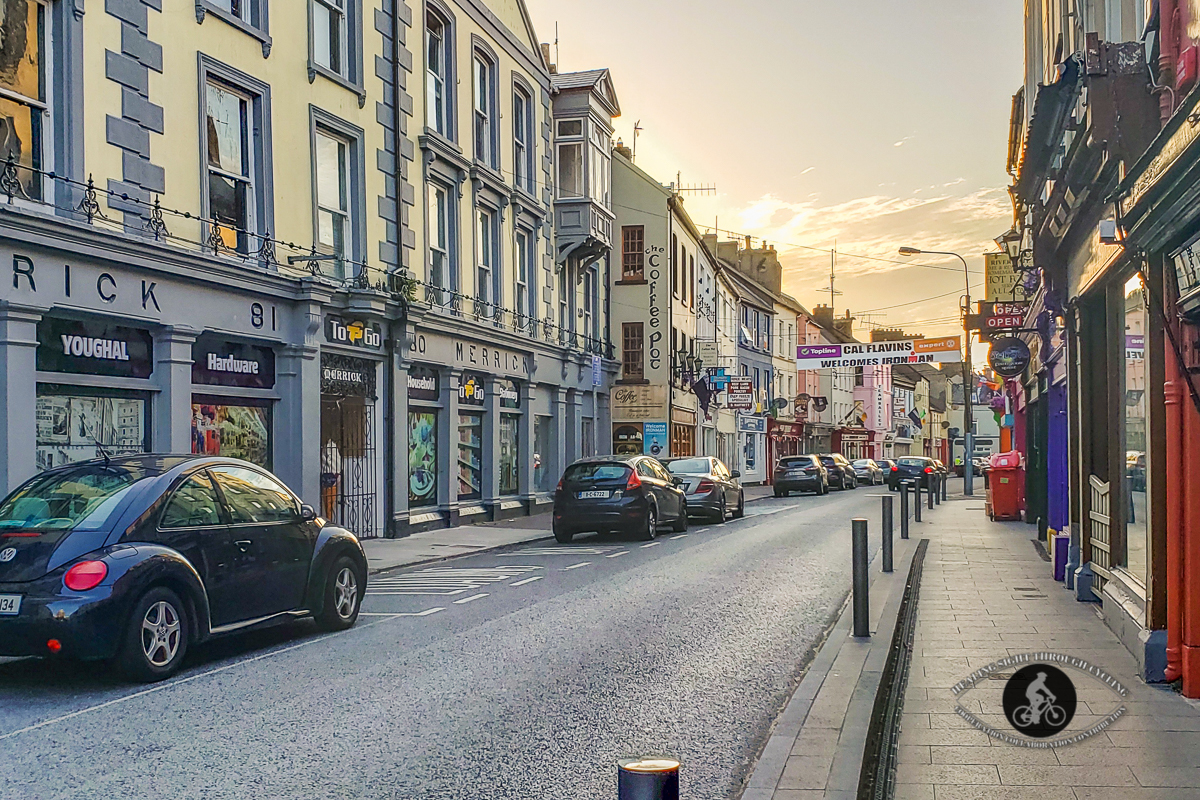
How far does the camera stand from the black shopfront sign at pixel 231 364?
50.9 feet

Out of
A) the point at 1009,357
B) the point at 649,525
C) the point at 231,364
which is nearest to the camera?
the point at 231,364

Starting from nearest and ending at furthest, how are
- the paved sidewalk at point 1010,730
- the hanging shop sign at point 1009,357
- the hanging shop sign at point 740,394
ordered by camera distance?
1. the paved sidewalk at point 1010,730
2. the hanging shop sign at point 1009,357
3. the hanging shop sign at point 740,394

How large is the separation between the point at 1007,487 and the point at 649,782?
24.6 meters

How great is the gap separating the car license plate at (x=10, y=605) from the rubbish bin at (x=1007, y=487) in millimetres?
21937

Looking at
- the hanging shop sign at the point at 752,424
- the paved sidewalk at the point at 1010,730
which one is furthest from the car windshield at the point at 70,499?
the hanging shop sign at the point at 752,424

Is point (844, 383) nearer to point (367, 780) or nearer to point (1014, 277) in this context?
point (1014, 277)

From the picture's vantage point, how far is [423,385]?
71.9ft

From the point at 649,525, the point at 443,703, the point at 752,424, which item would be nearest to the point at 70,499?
the point at 443,703

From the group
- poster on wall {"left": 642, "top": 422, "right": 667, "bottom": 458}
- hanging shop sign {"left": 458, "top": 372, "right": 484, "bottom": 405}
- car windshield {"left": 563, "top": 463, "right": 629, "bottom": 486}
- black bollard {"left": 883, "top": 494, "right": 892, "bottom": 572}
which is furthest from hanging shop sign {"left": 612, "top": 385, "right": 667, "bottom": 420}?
black bollard {"left": 883, "top": 494, "right": 892, "bottom": 572}

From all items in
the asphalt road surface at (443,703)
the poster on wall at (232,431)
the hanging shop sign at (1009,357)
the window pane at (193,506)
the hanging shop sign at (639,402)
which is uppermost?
the hanging shop sign at (1009,357)

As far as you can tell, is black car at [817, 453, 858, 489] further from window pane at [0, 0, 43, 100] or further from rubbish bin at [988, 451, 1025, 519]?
window pane at [0, 0, 43, 100]

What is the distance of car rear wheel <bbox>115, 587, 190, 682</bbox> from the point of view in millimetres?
7527

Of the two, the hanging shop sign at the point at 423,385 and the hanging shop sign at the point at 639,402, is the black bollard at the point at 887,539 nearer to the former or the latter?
the hanging shop sign at the point at 423,385

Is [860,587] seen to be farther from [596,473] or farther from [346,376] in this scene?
[346,376]
